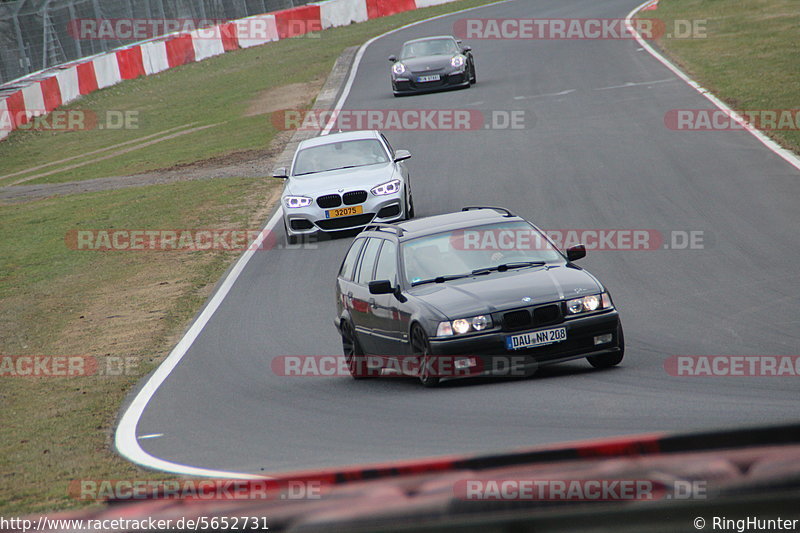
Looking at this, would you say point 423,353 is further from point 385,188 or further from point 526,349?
point 385,188

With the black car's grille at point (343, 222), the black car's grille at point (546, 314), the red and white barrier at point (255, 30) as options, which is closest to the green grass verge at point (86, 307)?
the black car's grille at point (343, 222)

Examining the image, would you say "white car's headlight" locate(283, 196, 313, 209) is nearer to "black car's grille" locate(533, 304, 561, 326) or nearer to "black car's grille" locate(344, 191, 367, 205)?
"black car's grille" locate(344, 191, 367, 205)

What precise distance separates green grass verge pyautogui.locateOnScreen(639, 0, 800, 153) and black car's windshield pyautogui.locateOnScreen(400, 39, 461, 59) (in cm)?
631

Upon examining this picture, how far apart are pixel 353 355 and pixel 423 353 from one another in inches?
63.4

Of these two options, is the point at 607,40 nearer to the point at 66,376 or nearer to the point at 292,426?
the point at 66,376

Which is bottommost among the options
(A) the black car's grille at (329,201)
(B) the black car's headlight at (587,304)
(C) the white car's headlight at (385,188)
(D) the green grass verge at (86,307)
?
(D) the green grass verge at (86,307)

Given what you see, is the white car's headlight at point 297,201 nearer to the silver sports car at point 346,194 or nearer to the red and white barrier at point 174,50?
the silver sports car at point 346,194

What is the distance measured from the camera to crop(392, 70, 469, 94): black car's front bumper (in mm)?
30766

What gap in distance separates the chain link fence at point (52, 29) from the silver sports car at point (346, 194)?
24060 millimetres

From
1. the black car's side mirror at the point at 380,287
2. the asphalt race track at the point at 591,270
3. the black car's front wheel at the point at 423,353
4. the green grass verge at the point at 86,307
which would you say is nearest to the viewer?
the asphalt race track at the point at 591,270

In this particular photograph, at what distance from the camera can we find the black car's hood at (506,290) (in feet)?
31.1

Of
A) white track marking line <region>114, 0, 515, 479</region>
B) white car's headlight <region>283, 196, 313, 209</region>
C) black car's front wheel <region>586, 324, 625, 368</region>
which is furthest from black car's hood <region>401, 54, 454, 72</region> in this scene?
black car's front wheel <region>586, 324, 625, 368</region>

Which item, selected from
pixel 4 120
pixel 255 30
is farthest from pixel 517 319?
pixel 255 30

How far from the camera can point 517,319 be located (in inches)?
371
